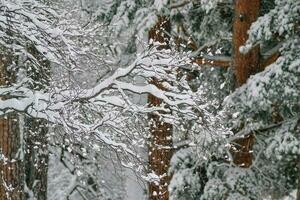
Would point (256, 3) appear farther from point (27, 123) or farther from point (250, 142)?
point (27, 123)

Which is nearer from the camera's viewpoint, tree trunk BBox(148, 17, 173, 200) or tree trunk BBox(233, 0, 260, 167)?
tree trunk BBox(233, 0, 260, 167)

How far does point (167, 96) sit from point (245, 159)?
3.60m

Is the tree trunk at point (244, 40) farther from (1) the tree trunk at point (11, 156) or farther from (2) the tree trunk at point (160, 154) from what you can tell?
(1) the tree trunk at point (11, 156)

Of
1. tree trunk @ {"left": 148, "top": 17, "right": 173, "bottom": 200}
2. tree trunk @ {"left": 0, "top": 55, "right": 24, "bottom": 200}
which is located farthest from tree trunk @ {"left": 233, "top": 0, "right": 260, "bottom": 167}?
tree trunk @ {"left": 0, "top": 55, "right": 24, "bottom": 200}

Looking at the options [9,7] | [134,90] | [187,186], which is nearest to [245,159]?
[187,186]

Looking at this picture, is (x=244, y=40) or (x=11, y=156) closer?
(x=11, y=156)

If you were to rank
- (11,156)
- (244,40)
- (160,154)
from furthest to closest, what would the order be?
(160,154), (244,40), (11,156)

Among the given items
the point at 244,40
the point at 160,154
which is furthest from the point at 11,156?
the point at 244,40

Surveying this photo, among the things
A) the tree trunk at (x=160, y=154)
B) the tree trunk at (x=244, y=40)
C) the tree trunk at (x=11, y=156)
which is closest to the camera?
the tree trunk at (x=11, y=156)

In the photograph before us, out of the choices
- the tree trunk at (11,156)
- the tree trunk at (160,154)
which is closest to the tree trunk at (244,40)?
the tree trunk at (160,154)

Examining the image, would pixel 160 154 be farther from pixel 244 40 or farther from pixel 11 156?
pixel 11 156

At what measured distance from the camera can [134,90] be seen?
5703mm

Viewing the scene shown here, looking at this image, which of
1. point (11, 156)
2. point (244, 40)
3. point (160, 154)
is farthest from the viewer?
point (160, 154)

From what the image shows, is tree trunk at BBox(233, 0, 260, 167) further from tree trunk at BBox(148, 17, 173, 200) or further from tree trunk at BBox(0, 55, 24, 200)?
tree trunk at BBox(0, 55, 24, 200)
